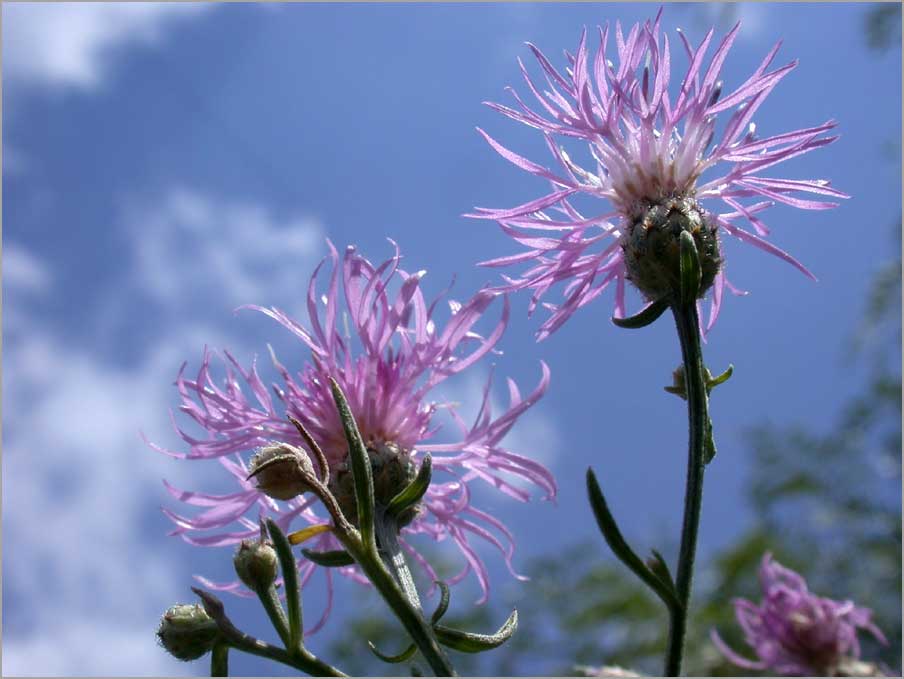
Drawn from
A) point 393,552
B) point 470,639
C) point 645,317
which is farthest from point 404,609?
point 645,317

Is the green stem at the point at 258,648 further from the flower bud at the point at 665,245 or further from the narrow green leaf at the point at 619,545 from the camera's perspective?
the flower bud at the point at 665,245

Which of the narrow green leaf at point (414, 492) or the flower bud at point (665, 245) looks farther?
the flower bud at point (665, 245)

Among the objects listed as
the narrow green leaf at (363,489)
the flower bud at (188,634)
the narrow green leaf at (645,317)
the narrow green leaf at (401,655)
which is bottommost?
the narrow green leaf at (401,655)

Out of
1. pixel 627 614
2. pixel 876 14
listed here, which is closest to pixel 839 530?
pixel 627 614

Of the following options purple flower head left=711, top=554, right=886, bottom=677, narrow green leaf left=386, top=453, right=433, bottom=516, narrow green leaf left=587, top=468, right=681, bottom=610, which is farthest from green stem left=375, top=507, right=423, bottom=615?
purple flower head left=711, top=554, right=886, bottom=677

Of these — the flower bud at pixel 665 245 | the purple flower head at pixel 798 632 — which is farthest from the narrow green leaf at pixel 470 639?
the purple flower head at pixel 798 632

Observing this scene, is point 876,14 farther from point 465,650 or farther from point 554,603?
point 465,650

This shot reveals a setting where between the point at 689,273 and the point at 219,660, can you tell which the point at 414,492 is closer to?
the point at 219,660

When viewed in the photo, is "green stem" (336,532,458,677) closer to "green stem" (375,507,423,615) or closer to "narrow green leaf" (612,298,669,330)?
"green stem" (375,507,423,615)
